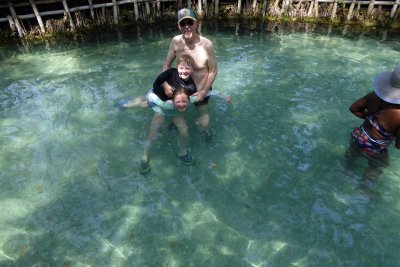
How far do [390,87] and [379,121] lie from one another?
463mm

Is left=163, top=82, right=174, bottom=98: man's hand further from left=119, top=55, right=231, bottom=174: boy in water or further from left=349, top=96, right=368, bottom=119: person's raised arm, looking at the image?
left=349, top=96, right=368, bottom=119: person's raised arm

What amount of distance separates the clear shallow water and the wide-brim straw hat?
1605 mm

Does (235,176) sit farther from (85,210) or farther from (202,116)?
(85,210)

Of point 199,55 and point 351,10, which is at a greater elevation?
point 199,55

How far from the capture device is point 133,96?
7309 mm

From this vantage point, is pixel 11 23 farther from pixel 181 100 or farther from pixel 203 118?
pixel 181 100

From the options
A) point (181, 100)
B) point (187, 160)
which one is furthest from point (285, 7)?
point (187, 160)

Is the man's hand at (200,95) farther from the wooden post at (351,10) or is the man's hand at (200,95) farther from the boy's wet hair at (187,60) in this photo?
the wooden post at (351,10)

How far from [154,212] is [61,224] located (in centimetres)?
126

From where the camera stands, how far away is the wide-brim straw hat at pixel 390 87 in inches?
148

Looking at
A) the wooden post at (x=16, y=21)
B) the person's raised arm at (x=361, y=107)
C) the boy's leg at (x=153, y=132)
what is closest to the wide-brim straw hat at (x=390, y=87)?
the person's raised arm at (x=361, y=107)

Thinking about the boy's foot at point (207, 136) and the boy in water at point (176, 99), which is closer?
the boy in water at point (176, 99)

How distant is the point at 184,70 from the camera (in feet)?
16.3

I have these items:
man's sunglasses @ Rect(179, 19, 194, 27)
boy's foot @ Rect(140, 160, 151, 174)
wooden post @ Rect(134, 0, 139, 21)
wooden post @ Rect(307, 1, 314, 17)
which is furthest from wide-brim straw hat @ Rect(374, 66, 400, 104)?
wooden post @ Rect(134, 0, 139, 21)
